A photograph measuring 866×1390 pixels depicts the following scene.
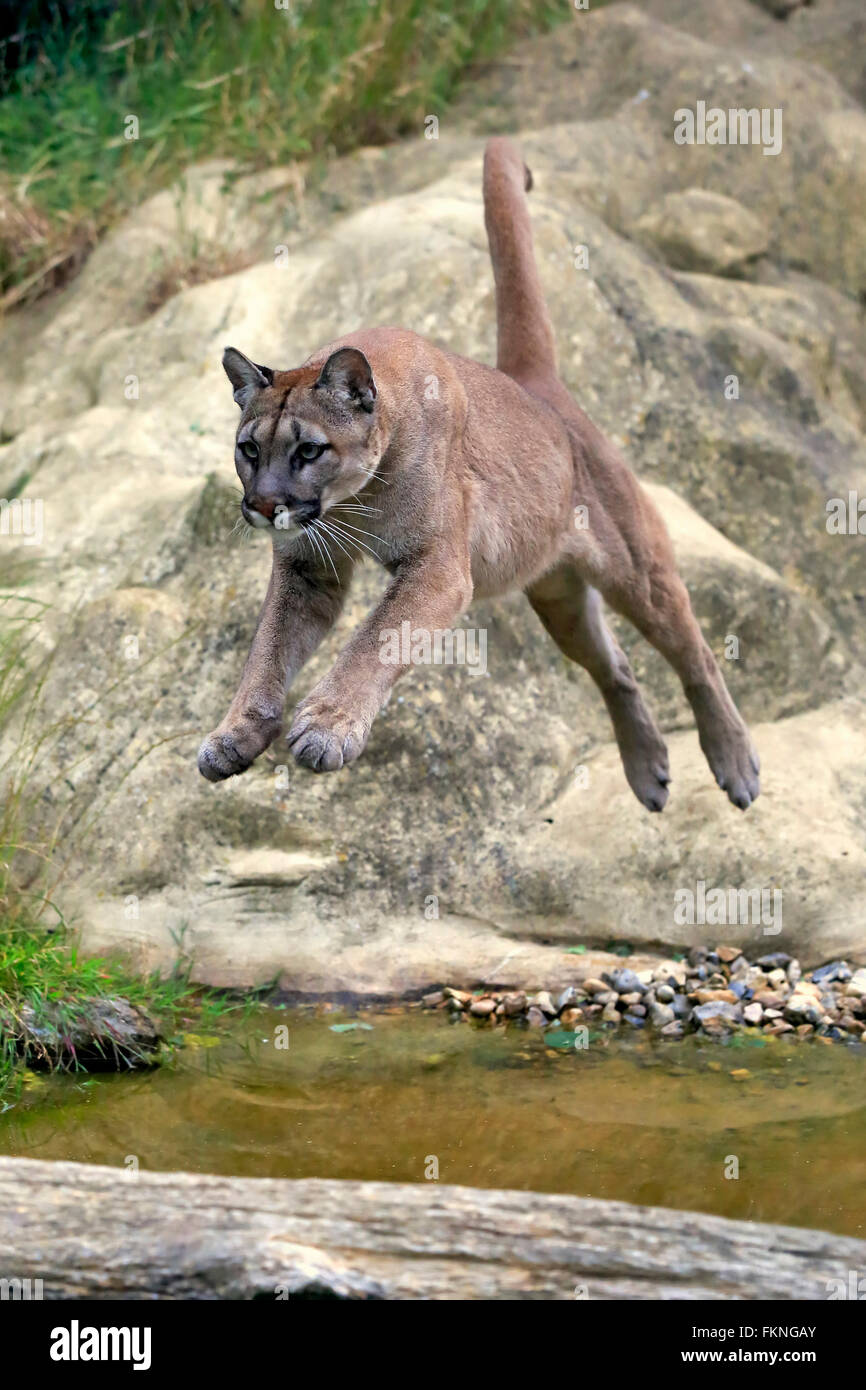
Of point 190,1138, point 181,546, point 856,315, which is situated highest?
point 856,315

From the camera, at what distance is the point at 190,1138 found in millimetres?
4695

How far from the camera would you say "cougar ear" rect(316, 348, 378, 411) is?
13.4 feet

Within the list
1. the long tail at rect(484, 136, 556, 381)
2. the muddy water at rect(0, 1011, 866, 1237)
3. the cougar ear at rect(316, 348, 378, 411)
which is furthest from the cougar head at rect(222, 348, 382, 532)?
the muddy water at rect(0, 1011, 866, 1237)

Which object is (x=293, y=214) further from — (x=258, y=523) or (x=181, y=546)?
(x=258, y=523)

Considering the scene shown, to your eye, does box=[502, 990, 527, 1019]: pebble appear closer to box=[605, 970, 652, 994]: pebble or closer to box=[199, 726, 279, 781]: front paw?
box=[605, 970, 652, 994]: pebble

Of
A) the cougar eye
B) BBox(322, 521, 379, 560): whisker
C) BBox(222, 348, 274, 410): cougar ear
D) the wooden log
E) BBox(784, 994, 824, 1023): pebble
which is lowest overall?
BBox(784, 994, 824, 1023): pebble

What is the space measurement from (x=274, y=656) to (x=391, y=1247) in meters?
1.88

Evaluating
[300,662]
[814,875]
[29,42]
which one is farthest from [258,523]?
[29,42]

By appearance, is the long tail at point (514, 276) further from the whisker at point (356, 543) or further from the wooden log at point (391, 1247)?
the wooden log at point (391, 1247)

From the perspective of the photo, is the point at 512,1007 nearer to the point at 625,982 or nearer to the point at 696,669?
the point at 625,982

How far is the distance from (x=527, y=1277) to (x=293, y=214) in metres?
7.36

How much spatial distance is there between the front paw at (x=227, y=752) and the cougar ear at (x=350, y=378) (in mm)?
946

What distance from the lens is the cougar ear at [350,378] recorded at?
4074 mm

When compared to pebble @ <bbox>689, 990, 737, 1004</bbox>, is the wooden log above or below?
above
